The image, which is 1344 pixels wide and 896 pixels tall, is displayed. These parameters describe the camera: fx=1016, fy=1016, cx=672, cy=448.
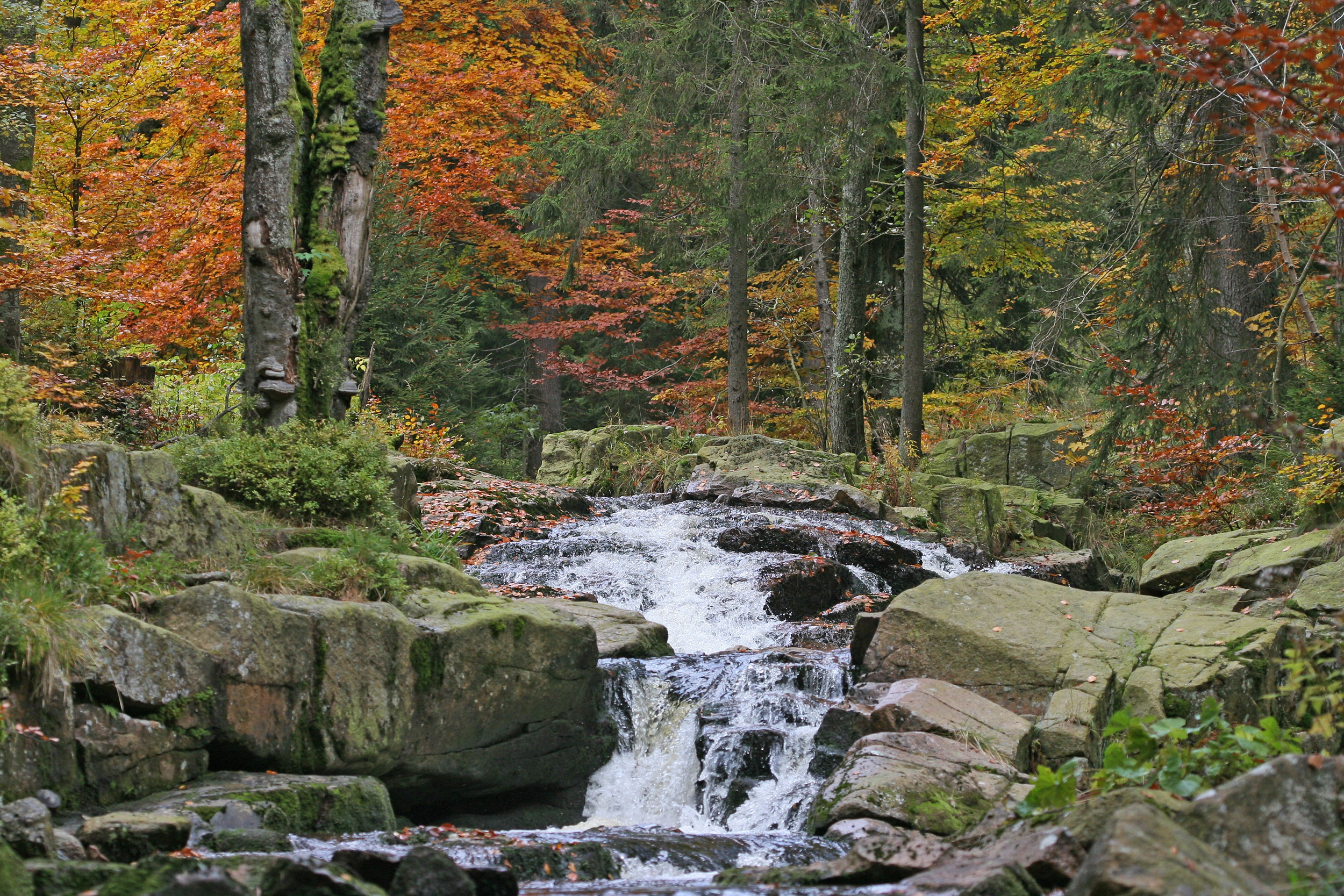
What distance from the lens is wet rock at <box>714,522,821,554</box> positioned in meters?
11.5

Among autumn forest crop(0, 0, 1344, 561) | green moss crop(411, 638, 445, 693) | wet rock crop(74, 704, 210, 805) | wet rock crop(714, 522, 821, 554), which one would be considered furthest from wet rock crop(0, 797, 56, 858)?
wet rock crop(714, 522, 821, 554)

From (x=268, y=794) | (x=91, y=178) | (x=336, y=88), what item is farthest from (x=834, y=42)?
(x=268, y=794)

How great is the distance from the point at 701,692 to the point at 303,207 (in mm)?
6062

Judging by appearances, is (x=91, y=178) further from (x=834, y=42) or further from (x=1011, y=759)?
(x=1011, y=759)

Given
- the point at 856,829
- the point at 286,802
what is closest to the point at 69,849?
the point at 286,802

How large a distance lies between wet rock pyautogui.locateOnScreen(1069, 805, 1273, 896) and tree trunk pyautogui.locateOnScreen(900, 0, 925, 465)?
504 inches

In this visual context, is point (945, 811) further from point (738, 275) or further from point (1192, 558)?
point (738, 275)

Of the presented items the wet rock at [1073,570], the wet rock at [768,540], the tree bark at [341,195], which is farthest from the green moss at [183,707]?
the wet rock at [1073,570]

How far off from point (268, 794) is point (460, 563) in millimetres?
4569

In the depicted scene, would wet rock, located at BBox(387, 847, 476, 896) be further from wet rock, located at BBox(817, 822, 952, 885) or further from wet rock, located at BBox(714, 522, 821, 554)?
wet rock, located at BBox(714, 522, 821, 554)

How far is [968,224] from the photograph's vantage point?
60.5 feet

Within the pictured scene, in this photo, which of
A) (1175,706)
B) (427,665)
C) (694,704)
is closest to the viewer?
(427,665)

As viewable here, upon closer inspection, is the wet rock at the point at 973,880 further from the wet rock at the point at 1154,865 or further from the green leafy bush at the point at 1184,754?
the green leafy bush at the point at 1184,754

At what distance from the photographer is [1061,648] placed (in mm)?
7625
